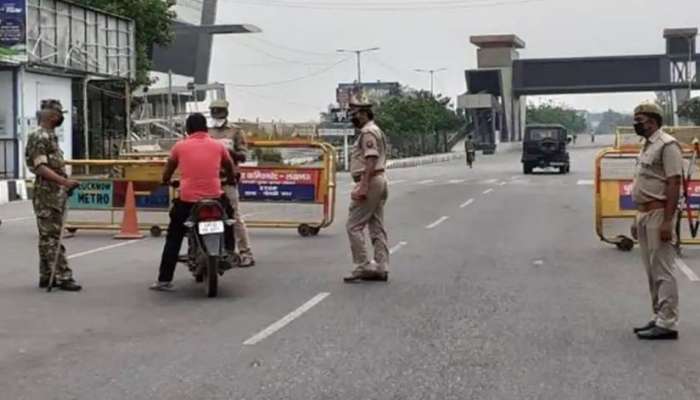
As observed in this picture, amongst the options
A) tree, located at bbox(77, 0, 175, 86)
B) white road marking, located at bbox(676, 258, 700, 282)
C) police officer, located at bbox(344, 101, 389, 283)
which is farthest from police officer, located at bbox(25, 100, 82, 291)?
tree, located at bbox(77, 0, 175, 86)

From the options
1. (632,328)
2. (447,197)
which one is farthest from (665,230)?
(447,197)

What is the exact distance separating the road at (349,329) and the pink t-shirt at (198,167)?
103cm

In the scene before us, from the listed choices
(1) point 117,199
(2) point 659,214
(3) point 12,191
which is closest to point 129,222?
(1) point 117,199

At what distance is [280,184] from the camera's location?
17828mm

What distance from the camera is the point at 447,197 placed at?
28016mm

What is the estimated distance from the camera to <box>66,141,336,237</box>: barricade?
17531 millimetres

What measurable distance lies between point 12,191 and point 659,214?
24331 mm

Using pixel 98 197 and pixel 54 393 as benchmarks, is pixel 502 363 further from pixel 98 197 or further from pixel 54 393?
pixel 98 197

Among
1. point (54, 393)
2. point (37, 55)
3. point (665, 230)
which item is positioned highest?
point (37, 55)

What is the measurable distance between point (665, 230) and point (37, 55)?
3102cm

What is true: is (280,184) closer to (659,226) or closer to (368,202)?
(368,202)

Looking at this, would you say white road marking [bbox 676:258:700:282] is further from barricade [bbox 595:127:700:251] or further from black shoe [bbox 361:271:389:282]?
black shoe [bbox 361:271:389:282]

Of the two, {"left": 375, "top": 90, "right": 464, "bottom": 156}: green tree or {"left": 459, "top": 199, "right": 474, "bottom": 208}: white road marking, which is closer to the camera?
{"left": 459, "top": 199, "right": 474, "bottom": 208}: white road marking

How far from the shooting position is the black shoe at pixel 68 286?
444 inches
